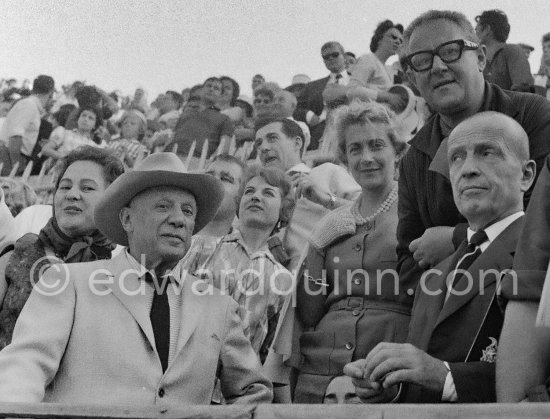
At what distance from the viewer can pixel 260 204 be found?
5.45 meters

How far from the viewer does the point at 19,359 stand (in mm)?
3447

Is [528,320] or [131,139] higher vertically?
[131,139]

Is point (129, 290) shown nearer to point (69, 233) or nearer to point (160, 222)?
point (160, 222)

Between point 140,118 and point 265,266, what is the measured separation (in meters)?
6.53

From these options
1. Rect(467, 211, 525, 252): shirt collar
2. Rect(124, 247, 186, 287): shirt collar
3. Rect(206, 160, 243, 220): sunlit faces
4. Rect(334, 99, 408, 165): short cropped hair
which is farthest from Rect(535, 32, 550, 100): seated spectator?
Rect(124, 247, 186, 287): shirt collar

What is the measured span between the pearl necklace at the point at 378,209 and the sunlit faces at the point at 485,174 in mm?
1005

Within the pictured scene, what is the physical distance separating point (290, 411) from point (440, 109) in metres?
2.06

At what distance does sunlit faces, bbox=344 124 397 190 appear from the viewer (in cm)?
470

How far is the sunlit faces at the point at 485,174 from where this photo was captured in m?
3.48

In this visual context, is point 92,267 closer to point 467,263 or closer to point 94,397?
point 94,397

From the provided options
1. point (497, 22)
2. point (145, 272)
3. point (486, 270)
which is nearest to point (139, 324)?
point (145, 272)

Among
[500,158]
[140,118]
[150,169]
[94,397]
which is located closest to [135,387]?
[94,397]

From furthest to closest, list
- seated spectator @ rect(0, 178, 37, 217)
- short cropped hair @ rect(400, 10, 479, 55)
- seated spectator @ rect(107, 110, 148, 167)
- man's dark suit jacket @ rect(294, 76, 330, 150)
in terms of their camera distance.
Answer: seated spectator @ rect(107, 110, 148, 167) < man's dark suit jacket @ rect(294, 76, 330, 150) < seated spectator @ rect(0, 178, 37, 217) < short cropped hair @ rect(400, 10, 479, 55)

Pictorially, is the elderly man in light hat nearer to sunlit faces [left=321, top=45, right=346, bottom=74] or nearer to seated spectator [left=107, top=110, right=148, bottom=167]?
sunlit faces [left=321, top=45, right=346, bottom=74]
